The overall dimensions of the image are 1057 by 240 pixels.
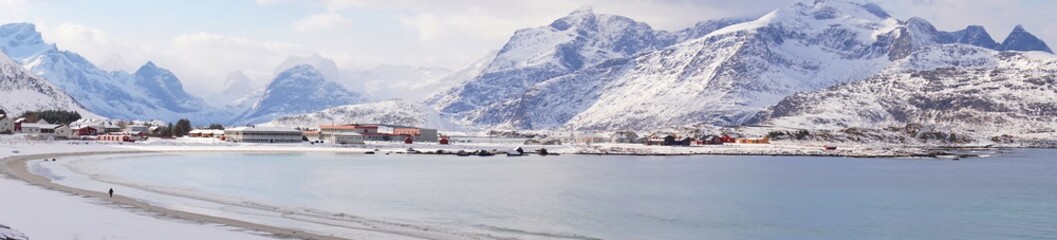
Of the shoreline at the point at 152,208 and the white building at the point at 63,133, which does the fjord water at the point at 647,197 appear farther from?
the white building at the point at 63,133

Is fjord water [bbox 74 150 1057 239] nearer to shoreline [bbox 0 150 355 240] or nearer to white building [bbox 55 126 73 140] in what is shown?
shoreline [bbox 0 150 355 240]

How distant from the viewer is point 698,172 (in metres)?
124

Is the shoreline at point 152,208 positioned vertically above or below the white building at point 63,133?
below

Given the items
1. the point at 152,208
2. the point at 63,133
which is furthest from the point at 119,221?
the point at 63,133

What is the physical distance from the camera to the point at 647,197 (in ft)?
261

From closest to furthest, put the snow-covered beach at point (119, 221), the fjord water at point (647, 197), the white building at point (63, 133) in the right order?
the snow-covered beach at point (119, 221) < the fjord water at point (647, 197) < the white building at point (63, 133)

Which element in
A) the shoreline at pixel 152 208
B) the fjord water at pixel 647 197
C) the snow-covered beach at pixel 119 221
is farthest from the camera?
the fjord water at pixel 647 197

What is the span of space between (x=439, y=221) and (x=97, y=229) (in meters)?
20.0

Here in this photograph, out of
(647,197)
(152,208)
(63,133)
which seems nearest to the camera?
(152,208)

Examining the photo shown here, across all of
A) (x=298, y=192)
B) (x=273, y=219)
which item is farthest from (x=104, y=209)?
(x=298, y=192)

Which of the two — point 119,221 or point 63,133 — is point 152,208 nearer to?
point 119,221

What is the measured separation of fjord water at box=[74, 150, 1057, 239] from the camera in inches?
2229

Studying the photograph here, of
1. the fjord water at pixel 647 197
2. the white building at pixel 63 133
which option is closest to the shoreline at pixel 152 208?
the fjord water at pixel 647 197

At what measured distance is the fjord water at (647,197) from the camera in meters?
56.6
